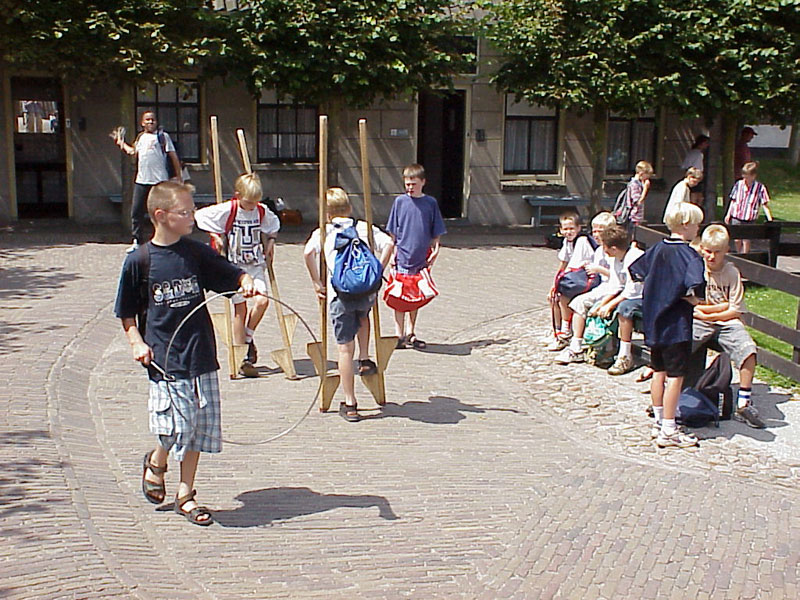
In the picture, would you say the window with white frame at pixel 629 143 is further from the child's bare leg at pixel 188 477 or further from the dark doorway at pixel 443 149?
the child's bare leg at pixel 188 477

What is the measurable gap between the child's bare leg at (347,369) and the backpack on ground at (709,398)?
236 cm

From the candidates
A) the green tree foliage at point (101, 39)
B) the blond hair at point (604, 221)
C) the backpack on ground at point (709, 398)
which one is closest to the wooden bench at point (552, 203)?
the green tree foliage at point (101, 39)

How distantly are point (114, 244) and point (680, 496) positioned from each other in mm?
11437

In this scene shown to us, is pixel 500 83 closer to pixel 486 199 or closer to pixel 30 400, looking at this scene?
pixel 486 199

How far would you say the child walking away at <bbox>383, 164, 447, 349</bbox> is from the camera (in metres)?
9.09

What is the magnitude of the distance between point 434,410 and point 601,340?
2.03 meters

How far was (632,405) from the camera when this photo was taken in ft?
25.8

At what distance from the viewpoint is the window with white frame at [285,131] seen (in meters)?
18.9

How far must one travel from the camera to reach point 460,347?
978cm

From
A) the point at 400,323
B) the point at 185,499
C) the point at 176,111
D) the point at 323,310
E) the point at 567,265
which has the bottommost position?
the point at 185,499

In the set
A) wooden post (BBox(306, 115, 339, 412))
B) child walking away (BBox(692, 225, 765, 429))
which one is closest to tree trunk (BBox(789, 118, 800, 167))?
child walking away (BBox(692, 225, 765, 429))

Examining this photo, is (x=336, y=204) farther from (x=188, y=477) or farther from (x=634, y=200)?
(x=634, y=200)

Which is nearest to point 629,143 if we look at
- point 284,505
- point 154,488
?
point 284,505

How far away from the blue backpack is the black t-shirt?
1.82m
